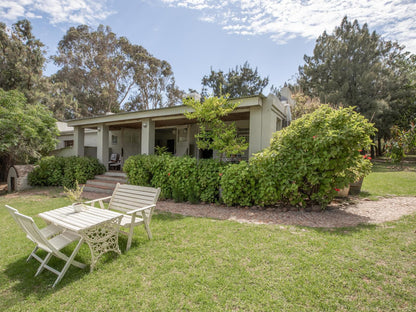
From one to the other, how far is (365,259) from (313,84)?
77.0ft

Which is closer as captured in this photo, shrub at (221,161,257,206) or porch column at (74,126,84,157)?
shrub at (221,161,257,206)

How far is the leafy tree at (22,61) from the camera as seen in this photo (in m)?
13.8

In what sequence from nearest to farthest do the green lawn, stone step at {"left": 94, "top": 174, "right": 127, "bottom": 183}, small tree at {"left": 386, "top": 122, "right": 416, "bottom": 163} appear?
the green lawn → small tree at {"left": 386, "top": 122, "right": 416, "bottom": 163} → stone step at {"left": 94, "top": 174, "right": 127, "bottom": 183}

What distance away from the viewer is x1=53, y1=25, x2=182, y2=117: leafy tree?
75.5 feet

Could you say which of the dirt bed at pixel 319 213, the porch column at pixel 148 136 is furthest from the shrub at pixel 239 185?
the porch column at pixel 148 136

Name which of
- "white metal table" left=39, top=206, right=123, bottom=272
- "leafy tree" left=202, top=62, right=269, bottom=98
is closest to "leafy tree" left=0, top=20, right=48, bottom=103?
"white metal table" left=39, top=206, right=123, bottom=272

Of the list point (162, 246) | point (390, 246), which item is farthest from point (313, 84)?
point (162, 246)

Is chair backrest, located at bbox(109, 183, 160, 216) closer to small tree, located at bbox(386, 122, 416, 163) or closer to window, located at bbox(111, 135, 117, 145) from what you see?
small tree, located at bbox(386, 122, 416, 163)

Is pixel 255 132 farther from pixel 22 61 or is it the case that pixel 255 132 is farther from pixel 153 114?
pixel 22 61

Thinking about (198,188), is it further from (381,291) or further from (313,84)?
(313,84)

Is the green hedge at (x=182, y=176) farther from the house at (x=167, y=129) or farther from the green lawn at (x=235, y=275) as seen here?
the green lawn at (x=235, y=275)

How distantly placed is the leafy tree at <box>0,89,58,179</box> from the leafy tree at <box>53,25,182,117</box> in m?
12.7

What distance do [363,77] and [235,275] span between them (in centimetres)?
2270

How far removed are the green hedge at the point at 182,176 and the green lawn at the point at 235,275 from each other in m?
2.63
